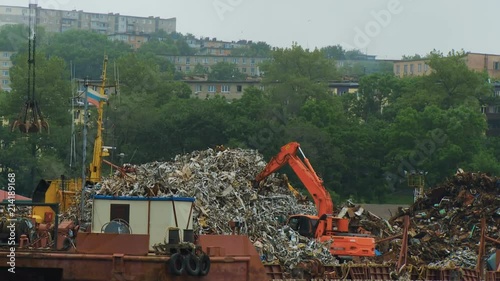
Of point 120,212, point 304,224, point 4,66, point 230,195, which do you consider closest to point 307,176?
point 304,224

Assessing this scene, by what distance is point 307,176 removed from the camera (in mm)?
46500

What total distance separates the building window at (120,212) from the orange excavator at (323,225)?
11.9m

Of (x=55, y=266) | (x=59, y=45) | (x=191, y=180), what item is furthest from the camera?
(x=59, y=45)

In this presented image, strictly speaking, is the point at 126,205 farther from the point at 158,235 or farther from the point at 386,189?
the point at 386,189

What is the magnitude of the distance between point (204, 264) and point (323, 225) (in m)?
13.3

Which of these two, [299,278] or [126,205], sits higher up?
[126,205]

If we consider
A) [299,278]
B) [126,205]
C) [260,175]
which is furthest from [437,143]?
[126,205]

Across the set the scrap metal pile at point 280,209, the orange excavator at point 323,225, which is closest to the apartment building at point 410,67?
the scrap metal pile at point 280,209

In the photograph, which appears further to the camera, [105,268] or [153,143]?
[153,143]

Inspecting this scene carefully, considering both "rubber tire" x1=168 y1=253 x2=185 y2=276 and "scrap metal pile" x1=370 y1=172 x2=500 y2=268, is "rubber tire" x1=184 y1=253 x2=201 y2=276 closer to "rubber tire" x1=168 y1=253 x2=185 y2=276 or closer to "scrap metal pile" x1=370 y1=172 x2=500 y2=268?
"rubber tire" x1=168 y1=253 x2=185 y2=276

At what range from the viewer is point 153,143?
8488cm

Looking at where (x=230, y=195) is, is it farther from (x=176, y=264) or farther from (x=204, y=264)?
(x=176, y=264)

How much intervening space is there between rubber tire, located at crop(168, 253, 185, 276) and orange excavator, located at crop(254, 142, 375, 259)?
12.6 meters

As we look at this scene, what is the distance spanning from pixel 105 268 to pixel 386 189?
57894 millimetres
